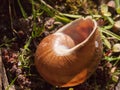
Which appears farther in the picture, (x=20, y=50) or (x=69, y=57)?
(x=20, y=50)

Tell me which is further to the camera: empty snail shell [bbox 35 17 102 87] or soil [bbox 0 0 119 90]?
soil [bbox 0 0 119 90]

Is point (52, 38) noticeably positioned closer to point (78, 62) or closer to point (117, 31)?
point (78, 62)

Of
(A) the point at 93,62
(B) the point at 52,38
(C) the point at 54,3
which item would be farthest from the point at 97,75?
(C) the point at 54,3

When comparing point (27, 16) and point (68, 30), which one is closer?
point (68, 30)

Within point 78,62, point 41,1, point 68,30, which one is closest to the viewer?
point 78,62
